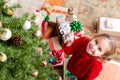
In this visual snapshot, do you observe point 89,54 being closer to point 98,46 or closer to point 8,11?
point 98,46

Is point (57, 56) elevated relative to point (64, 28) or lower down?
lower down

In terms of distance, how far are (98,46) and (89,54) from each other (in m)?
0.08

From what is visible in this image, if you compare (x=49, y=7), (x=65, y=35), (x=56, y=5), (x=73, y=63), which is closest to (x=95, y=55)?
(x=73, y=63)

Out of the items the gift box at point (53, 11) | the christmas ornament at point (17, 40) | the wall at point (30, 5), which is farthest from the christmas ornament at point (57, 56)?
the christmas ornament at point (17, 40)

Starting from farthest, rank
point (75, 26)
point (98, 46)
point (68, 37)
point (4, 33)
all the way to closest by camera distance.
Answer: point (75, 26) < point (68, 37) < point (98, 46) < point (4, 33)

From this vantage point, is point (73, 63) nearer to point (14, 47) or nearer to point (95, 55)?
point (95, 55)

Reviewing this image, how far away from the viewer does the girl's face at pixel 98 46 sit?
120 cm

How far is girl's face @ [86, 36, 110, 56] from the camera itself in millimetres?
1200

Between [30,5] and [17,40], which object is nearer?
[17,40]

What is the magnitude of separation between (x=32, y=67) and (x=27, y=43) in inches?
4.0

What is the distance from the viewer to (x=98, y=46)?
3.95 feet

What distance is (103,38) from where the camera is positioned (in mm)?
1211

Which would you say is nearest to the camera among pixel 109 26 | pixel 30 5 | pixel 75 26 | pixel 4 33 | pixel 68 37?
pixel 4 33

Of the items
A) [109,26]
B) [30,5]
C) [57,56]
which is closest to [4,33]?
[57,56]
